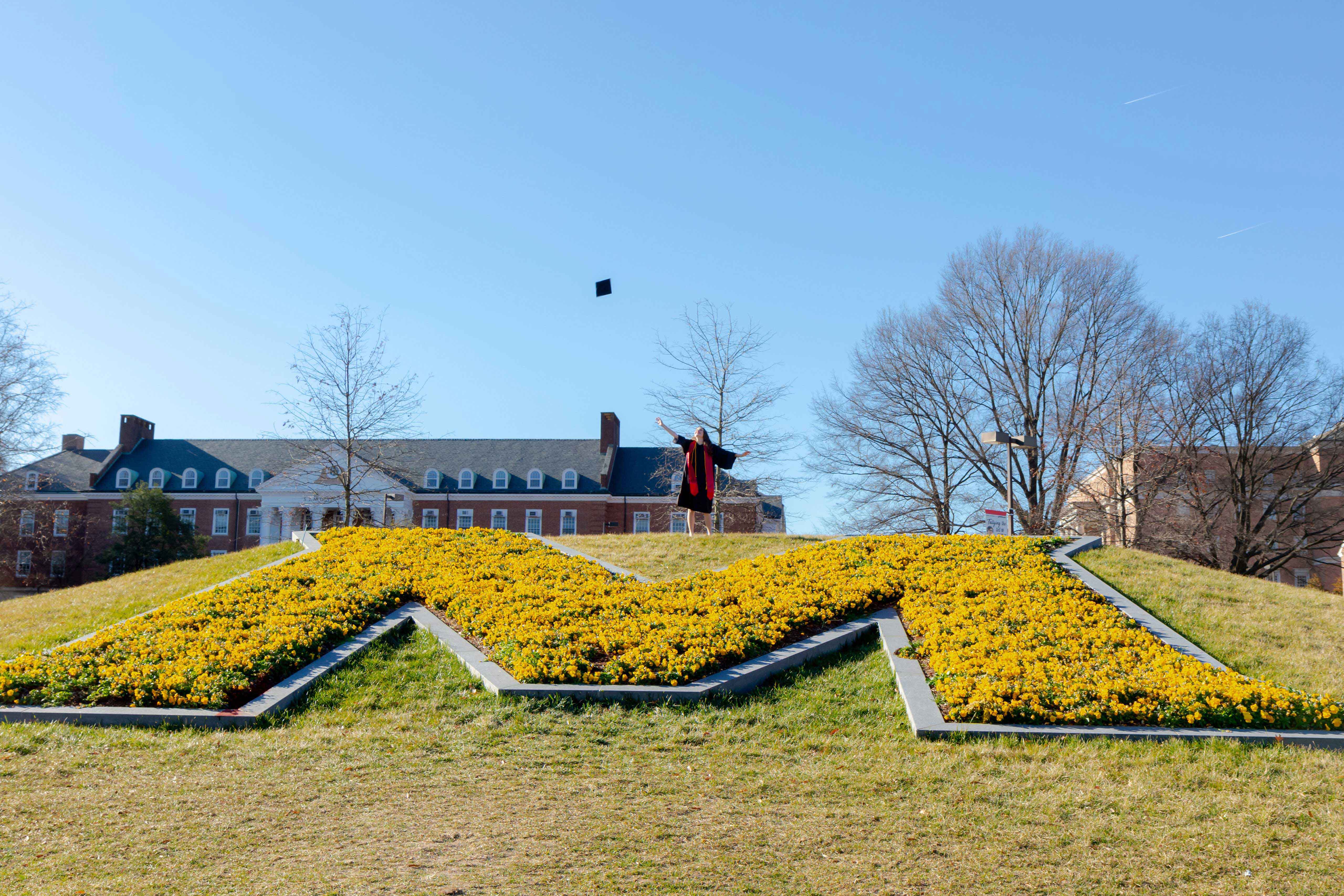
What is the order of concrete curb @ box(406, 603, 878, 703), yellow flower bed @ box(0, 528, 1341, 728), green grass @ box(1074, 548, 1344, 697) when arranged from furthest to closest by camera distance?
green grass @ box(1074, 548, 1344, 697) < concrete curb @ box(406, 603, 878, 703) < yellow flower bed @ box(0, 528, 1341, 728)

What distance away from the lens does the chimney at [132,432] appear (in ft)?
192

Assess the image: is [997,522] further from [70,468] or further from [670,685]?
[70,468]

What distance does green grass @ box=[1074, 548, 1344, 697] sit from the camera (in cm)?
1012

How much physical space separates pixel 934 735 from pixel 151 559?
47.7m

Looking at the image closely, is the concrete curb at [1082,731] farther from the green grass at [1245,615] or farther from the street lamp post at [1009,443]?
the street lamp post at [1009,443]

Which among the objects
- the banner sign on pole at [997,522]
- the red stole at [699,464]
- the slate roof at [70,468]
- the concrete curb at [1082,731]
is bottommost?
the concrete curb at [1082,731]

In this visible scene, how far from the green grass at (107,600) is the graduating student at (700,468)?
7.46 meters

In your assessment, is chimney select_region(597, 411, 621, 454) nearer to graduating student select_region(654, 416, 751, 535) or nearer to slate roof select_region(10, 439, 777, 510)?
slate roof select_region(10, 439, 777, 510)

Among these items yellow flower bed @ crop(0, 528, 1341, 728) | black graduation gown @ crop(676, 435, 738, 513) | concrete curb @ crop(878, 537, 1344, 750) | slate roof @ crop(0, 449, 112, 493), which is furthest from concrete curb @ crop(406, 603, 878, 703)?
slate roof @ crop(0, 449, 112, 493)

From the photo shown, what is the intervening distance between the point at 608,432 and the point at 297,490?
18.5m

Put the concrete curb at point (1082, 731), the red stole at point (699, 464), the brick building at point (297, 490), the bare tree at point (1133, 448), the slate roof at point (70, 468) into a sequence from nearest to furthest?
1. the concrete curb at point (1082, 731)
2. the red stole at point (699, 464)
3. the bare tree at point (1133, 448)
4. the brick building at point (297, 490)
5. the slate roof at point (70, 468)

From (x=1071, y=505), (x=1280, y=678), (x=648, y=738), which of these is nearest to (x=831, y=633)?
(x=648, y=738)

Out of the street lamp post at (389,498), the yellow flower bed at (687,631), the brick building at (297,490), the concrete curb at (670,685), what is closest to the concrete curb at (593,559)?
the yellow flower bed at (687,631)

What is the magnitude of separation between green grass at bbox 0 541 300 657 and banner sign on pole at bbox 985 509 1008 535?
14.0m
